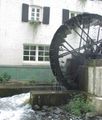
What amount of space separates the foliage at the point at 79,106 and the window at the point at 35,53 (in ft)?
17.6

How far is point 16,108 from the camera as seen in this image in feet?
43.6

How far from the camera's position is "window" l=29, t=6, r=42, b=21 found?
18438 mm

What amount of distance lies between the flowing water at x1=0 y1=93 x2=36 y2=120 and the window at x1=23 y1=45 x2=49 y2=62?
4172 millimetres

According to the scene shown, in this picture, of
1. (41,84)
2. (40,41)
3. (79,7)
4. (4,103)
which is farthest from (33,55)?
(4,103)

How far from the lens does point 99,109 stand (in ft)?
41.6

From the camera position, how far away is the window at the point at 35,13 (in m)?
18.4

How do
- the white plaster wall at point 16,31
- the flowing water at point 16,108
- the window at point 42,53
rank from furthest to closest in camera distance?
the window at point 42,53
the white plaster wall at point 16,31
the flowing water at point 16,108

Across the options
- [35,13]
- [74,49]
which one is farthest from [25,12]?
[74,49]

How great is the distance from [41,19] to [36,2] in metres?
0.88

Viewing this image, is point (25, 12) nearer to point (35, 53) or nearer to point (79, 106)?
point (35, 53)

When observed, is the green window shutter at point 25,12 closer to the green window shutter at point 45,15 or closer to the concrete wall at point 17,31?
the concrete wall at point 17,31

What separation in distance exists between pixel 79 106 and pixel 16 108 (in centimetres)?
226

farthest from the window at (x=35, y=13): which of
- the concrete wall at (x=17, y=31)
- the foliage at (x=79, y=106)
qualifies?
the foliage at (x=79, y=106)

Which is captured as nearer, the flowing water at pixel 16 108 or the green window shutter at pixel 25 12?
the flowing water at pixel 16 108
